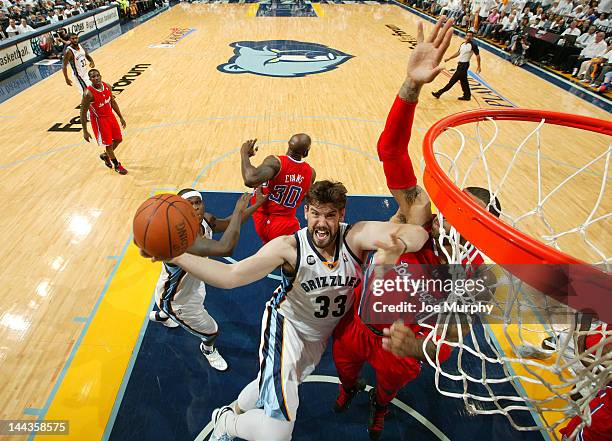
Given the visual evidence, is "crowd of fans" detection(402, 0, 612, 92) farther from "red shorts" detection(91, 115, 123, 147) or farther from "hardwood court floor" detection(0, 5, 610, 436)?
"red shorts" detection(91, 115, 123, 147)

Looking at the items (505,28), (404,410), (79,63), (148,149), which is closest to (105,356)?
(404,410)

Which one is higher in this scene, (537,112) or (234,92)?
(537,112)

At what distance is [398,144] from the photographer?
2.20 m

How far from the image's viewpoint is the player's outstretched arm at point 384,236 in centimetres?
224

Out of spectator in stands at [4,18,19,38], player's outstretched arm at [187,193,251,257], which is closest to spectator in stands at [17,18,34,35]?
spectator in stands at [4,18,19,38]

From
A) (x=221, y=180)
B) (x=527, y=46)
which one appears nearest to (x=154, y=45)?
(x=221, y=180)

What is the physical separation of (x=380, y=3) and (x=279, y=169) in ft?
84.1

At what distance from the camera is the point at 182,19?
18141 mm

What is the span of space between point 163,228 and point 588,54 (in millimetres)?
13843

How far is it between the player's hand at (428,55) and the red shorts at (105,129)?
202 inches

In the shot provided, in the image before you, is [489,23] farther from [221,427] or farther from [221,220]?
[221,427]

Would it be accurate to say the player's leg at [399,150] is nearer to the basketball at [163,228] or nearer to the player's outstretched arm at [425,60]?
the player's outstretched arm at [425,60]

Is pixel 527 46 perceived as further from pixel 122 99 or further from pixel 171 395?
pixel 171 395

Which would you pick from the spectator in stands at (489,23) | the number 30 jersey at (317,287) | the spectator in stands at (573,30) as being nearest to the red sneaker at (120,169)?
the number 30 jersey at (317,287)
